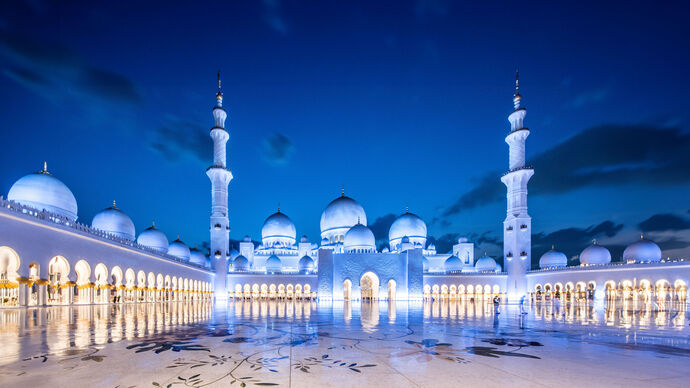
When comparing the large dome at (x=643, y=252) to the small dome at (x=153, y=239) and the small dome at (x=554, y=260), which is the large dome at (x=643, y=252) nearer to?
the small dome at (x=554, y=260)

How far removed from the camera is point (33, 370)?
4.39 metres

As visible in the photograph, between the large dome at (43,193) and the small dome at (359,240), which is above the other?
the large dome at (43,193)

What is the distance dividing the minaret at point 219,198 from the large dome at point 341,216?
38.7ft

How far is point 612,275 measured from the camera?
33719 millimetres

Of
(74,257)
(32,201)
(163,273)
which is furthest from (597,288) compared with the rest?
(32,201)

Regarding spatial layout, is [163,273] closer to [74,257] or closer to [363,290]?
[74,257]

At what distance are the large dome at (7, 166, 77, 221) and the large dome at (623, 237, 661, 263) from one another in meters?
48.2

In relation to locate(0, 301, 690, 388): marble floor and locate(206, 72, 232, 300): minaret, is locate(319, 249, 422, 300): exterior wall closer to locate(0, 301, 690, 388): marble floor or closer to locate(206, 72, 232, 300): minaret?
locate(206, 72, 232, 300): minaret

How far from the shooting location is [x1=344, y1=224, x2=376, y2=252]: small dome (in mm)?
39094

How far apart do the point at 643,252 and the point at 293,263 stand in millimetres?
37287

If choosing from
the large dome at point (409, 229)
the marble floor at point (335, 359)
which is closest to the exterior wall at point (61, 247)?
the marble floor at point (335, 359)

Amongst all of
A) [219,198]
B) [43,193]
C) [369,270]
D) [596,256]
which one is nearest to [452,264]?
[369,270]

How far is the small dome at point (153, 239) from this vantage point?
39.8 metres

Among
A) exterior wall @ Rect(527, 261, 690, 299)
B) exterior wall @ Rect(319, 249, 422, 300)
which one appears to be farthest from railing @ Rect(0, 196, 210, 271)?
exterior wall @ Rect(527, 261, 690, 299)
